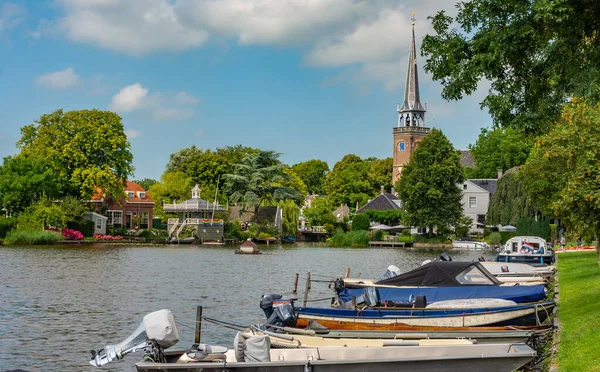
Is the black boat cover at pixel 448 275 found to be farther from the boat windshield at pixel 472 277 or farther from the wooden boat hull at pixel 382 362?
the wooden boat hull at pixel 382 362

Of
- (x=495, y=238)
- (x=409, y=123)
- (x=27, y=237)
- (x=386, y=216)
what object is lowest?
(x=27, y=237)

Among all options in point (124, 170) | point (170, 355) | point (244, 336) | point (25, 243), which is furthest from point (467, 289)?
point (124, 170)

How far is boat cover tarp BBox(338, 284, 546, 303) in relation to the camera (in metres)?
23.3

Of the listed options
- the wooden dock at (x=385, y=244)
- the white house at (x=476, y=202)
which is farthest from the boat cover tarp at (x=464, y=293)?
the white house at (x=476, y=202)

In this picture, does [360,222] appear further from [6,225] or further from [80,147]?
[6,225]

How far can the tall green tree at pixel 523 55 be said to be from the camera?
1870 centimetres

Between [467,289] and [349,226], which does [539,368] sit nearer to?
[467,289]

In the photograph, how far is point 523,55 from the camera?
20562 millimetres

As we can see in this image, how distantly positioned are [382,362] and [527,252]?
41214mm

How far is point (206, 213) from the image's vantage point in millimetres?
97188

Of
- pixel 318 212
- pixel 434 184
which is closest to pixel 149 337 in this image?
pixel 434 184

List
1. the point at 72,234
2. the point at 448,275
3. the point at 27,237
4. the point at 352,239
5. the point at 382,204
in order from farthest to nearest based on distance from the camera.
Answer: the point at 382,204 < the point at 352,239 < the point at 72,234 < the point at 27,237 < the point at 448,275

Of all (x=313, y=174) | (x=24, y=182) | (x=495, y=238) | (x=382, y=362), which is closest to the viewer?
(x=382, y=362)

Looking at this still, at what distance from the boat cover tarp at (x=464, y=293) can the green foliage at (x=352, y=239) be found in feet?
225
